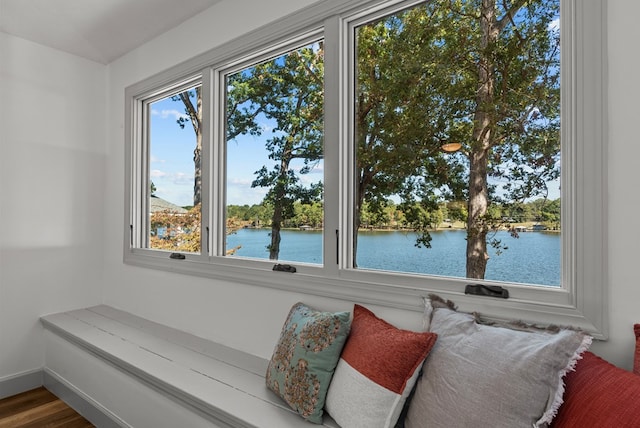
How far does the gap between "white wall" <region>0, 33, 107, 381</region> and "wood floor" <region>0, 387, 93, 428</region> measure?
218 mm

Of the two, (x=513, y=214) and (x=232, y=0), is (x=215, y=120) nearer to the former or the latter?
(x=232, y=0)

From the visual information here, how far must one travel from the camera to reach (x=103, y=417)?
229 cm

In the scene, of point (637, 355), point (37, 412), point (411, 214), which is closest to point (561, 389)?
point (637, 355)

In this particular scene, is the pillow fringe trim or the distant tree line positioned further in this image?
the distant tree line

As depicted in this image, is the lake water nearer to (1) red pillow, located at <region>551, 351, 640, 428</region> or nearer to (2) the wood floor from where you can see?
(1) red pillow, located at <region>551, 351, 640, 428</region>

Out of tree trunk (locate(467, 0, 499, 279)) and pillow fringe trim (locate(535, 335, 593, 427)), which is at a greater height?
tree trunk (locate(467, 0, 499, 279))

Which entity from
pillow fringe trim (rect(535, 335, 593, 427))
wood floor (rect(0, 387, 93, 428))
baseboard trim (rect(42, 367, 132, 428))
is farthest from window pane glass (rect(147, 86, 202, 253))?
pillow fringe trim (rect(535, 335, 593, 427))

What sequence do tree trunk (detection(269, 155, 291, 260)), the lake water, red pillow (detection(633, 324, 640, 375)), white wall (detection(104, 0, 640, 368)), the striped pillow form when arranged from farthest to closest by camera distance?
tree trunk (detection(269, 155, 291, 260)), the lake water, the striped pillow, white wall (detection(104, 0, 640, 368)), red pillow (detection(633, 324, 640, 375))

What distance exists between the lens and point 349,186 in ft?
6.09

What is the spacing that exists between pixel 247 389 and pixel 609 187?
1.59 metres

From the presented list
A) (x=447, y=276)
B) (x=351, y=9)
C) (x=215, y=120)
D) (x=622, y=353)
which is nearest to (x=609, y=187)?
(x=622, y=353)

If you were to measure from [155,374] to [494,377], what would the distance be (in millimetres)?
1565

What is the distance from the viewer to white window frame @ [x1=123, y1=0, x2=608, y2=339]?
3.94 feet

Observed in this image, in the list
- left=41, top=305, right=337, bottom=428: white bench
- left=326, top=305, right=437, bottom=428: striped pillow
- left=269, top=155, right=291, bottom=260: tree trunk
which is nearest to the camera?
left=326, top=305, right=437, bottom=428: striped pillow
